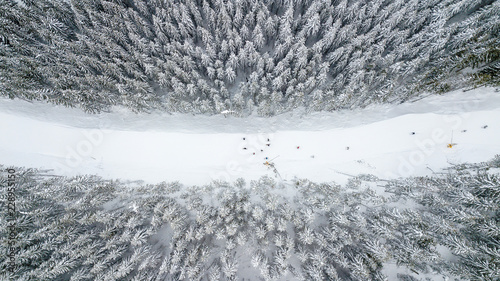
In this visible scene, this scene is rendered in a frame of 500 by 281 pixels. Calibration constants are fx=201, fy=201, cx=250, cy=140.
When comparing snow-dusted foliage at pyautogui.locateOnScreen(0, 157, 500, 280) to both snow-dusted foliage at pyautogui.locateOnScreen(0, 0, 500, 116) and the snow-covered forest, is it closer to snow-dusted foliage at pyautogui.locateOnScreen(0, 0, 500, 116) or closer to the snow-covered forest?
the snow-covered forest

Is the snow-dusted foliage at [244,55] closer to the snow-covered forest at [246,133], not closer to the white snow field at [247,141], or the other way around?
the snow-covered forest at [246,133]

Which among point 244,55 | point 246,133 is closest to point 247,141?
point 246,133

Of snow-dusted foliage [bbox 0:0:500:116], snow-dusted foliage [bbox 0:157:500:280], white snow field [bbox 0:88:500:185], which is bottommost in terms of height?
snow-dusted foliage [bbox 0:157:500:280]

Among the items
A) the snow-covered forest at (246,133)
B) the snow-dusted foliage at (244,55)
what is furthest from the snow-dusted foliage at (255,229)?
the snow-dusted foliage at (244,55)

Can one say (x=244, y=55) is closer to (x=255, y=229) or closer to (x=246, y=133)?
(x=246, y=133)

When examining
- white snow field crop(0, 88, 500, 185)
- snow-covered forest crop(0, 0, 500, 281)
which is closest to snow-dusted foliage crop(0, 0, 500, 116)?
snow-covered forest crop(0, 0, 500, 281)
